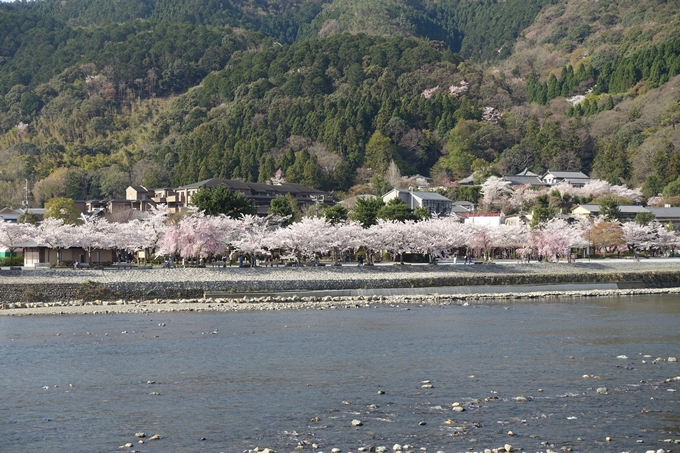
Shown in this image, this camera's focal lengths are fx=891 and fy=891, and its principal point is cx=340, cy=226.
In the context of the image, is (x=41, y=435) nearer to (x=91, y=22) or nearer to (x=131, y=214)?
(x=131, y=214)

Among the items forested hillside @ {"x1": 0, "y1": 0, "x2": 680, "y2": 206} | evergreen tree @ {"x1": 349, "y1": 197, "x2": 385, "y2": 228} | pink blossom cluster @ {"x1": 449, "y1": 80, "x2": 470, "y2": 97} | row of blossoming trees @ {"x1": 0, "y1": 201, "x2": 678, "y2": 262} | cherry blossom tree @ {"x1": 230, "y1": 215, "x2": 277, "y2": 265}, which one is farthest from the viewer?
pink blossom cluster @ {"x1": 449, "y1": 80, "x2": 470, "y2": 97}

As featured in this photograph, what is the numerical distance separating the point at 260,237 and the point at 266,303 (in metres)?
10.6

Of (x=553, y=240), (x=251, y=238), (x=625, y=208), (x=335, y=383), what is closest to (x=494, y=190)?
(x=625, y=208)

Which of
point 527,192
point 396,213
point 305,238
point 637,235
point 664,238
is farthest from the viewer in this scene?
point 527,192

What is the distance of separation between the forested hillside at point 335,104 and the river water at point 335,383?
5745cm

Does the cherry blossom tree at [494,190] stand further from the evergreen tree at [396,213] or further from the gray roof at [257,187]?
the evergreen tree at [396,213]

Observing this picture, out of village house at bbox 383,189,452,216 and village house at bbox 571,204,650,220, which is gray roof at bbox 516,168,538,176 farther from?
village house at bbox 571,204,650,220

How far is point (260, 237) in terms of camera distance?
47406 millimetres

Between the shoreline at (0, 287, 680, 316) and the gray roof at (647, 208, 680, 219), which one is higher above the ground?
the gray roof at (647, 208, 680, 219)

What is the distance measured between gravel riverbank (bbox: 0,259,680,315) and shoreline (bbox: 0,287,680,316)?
4 centimetres

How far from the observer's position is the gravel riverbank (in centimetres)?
3622

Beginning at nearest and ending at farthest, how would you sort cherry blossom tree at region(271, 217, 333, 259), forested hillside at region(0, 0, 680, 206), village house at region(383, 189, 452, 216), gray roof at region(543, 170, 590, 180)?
cherry blossom tree at region(271, 217, 333, 259) → village house at region(383, 189, 452, 216) → gray roof at region(543, 170, 590, 180) → forested hillside at region(0, 0, 680, 206)

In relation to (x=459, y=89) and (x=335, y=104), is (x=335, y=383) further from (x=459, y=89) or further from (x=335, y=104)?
(x=459, y=89)

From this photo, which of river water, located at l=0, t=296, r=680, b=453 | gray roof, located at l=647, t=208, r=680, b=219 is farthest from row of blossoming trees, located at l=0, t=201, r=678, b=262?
river water, located at l=0, t=296, r=680, b=453
